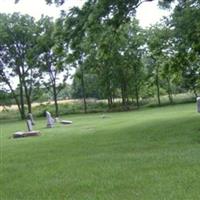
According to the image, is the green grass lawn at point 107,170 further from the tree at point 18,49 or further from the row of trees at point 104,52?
the tree at point 18,49

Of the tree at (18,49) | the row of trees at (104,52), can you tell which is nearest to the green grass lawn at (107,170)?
the row of trees at (104,52)

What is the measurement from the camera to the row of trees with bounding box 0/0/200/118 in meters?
13.1

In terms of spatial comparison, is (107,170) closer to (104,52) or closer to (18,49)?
(104,52)

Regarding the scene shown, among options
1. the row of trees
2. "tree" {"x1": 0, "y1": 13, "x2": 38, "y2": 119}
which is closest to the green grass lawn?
the row of trees

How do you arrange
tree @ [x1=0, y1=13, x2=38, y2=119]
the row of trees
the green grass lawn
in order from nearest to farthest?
the green grass lawn
the row of trees
tree @ [x1=0, y1=13, x2=38, y2=119]

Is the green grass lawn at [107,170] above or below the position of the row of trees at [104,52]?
below

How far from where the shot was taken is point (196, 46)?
2092cm

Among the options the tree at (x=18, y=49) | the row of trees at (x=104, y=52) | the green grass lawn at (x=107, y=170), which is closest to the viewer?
the green grass lawn at (x=107, y=170)

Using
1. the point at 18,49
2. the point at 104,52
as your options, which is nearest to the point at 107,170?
the point at 104,52

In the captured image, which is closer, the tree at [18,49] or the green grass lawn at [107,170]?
the green grass lawn at [107,170]

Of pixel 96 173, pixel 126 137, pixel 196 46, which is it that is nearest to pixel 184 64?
pixel 196 46

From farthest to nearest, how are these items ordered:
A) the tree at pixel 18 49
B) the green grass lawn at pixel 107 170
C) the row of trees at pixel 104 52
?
the tree at pixel 18 49 → the row of trees at pixel 104 52 → the green grass lawn at pixel 107 170

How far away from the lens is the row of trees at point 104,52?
43.0ft

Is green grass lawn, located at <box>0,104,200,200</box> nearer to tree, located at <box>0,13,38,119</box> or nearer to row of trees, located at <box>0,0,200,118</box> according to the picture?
row of trees, located at <box>0,0,200,118</box>
